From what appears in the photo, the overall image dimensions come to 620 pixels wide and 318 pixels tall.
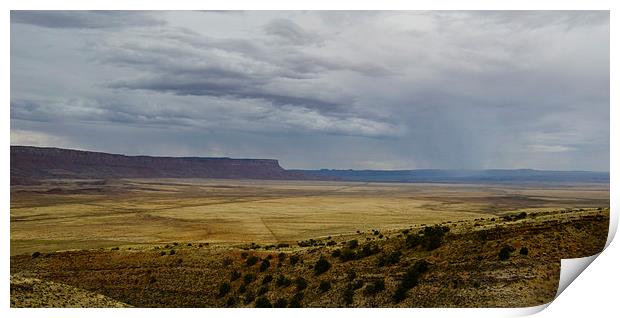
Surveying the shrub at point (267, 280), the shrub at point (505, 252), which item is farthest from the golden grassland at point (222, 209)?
the shrub at point (505, 252)

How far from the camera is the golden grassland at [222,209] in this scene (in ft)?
47.3

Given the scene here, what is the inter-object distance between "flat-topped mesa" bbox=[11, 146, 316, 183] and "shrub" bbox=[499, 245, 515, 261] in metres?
7.74

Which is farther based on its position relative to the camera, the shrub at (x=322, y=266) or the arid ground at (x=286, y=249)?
the shrub at (x=322, y=266)

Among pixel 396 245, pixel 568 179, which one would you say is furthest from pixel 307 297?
pixel 568 179

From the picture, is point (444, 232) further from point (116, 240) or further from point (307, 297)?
point (116, 240)

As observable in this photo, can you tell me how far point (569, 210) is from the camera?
15.4m

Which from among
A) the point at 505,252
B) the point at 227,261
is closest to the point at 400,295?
the point at 505,252

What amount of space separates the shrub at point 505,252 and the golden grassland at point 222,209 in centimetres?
362

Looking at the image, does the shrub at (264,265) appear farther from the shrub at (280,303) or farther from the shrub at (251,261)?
the shrub at (280,303)

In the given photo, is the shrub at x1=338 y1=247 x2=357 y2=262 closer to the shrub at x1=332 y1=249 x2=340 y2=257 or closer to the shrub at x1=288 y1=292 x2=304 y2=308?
the shrub at x1=332 y1=249 x2=340 y2=257

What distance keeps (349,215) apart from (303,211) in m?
1.50

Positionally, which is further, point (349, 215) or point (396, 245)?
point (349, 215)

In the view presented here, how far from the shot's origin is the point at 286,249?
1448cm

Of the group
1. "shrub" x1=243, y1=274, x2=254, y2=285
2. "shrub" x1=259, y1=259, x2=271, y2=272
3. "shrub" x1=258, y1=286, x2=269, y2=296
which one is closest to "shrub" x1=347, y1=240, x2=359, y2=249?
"shrub" x1=259, y1=259, x2=271, y2=272
